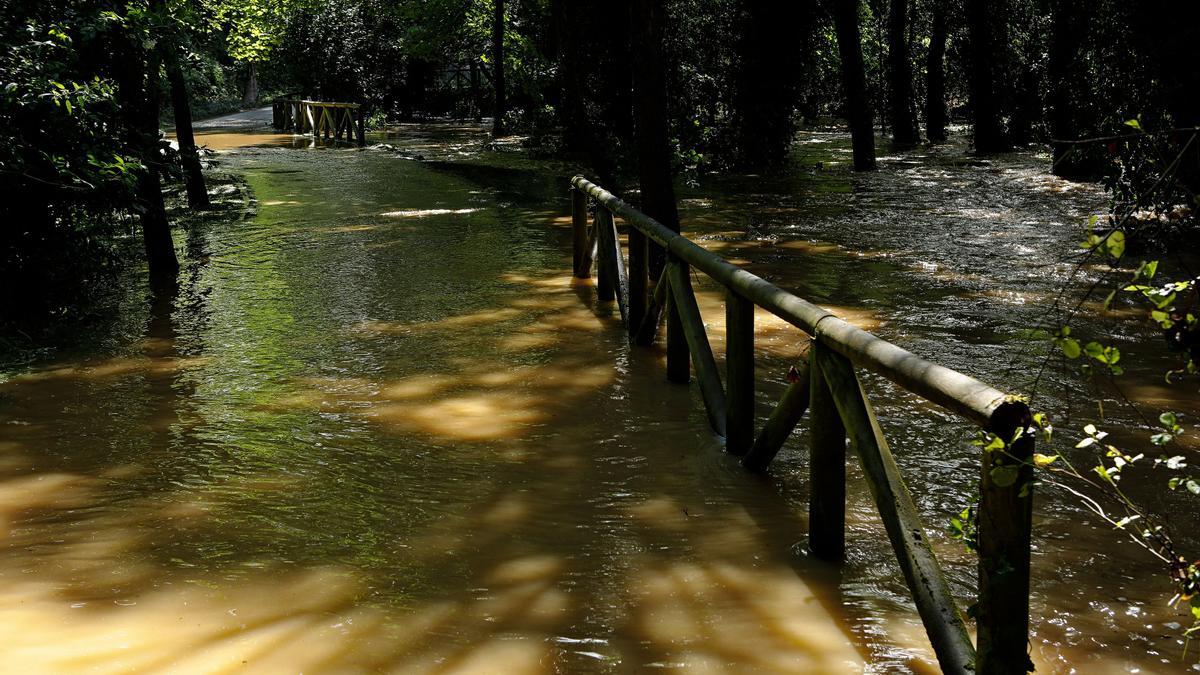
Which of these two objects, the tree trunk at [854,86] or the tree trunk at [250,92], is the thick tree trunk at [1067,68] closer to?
the tree trunk at [854,86]

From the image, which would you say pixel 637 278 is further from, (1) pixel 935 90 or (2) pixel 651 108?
(1) pixel 935 90

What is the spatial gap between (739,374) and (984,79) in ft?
56.2

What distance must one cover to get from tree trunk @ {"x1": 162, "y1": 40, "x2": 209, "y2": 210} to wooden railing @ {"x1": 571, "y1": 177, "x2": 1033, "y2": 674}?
5279mm

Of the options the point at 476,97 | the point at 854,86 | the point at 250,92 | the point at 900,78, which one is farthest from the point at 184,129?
the point at 250,92

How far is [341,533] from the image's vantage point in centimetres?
430

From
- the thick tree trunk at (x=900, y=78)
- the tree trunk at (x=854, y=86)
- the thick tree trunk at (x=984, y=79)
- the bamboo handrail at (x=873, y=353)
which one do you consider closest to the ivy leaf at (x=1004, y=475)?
the bamboo handrail at (x=873, y=353)

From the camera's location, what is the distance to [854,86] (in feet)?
60.4

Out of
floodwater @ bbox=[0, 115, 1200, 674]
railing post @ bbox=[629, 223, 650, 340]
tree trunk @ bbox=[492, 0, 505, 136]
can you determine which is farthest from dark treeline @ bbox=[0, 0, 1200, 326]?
railing post @ bbox=[629, 223, 650, 340]

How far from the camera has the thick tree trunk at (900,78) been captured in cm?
2285

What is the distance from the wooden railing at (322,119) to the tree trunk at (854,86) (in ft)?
45.3

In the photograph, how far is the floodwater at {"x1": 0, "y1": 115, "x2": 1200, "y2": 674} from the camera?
3381 millimetres

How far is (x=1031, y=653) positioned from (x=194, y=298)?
8.13m

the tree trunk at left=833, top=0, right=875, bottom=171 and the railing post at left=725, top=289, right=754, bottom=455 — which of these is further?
the tree trunk at left=833, top=0, right=875, bottom=171

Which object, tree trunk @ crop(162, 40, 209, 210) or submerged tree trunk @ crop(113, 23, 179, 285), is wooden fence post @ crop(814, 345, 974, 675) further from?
tree trunk @ crop(162, 40, 209, 210)
